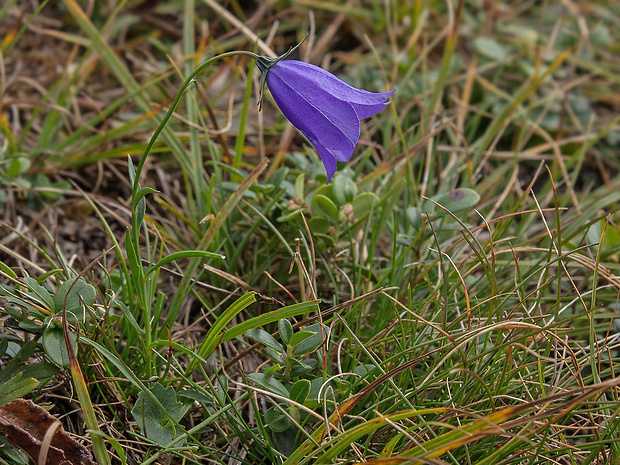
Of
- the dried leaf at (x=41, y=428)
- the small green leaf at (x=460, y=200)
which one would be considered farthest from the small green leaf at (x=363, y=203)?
the dried leaf at (x=41, y=428)

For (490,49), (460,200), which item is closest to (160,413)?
(460,200)

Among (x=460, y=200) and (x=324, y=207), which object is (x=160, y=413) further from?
(x=460, y=200)

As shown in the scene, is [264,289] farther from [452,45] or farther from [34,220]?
[452,45]

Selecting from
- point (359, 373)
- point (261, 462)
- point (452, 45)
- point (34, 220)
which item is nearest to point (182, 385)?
point (261, 462)

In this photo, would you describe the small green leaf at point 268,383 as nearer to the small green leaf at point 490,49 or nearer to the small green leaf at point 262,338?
the small green leaf at point 262,338

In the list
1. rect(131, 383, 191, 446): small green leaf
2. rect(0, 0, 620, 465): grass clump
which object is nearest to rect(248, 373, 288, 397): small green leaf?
rect(0, 0, 620, 465): grass clump

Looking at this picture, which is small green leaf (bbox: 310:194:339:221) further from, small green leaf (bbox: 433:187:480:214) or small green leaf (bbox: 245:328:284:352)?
small green leaf (bbox: 245:328:284:352)

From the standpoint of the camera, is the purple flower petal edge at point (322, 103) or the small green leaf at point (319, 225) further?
the small green leaf at point (319, 225)
